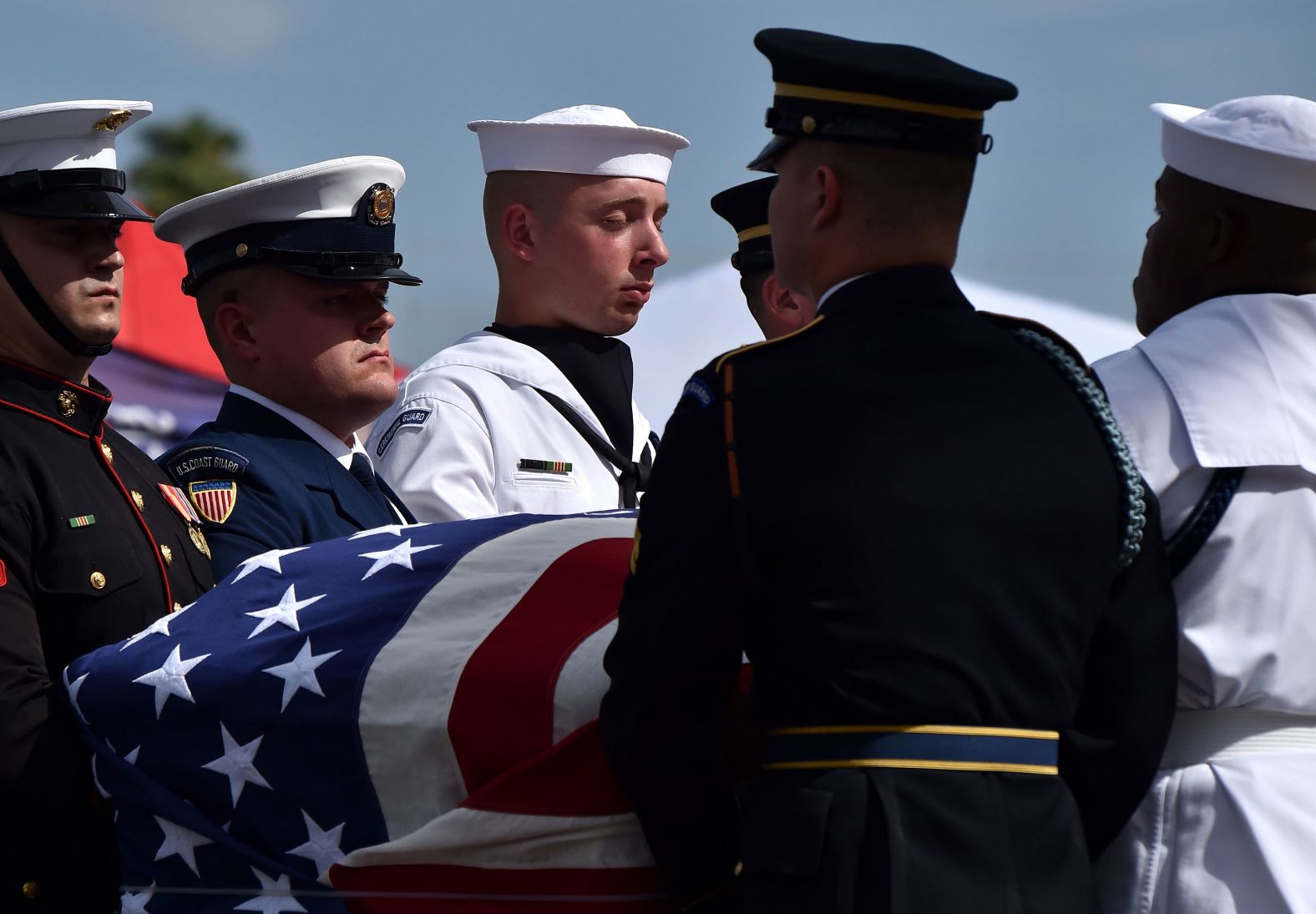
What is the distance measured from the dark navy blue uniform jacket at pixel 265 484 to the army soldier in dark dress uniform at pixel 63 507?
0.22 feet

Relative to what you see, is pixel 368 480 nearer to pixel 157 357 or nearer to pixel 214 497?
pixel 214 497

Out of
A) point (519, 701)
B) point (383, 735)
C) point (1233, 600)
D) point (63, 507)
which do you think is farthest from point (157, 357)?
point (1233, 600)

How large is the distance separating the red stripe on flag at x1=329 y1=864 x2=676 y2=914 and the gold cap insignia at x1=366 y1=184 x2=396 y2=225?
178 centimetres

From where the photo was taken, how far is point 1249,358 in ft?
8.16

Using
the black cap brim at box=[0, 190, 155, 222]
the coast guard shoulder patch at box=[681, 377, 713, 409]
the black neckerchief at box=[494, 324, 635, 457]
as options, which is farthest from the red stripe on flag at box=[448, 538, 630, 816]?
the black neckerchief at box=[494, 324, 635, 457]

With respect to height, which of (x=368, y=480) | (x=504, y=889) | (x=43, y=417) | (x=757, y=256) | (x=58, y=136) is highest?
(x=58, y=136)

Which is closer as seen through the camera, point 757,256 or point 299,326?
point 299,326

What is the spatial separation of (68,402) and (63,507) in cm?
30

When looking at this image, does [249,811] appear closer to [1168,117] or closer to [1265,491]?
[1265,491]

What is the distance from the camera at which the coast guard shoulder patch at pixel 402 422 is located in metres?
3.83

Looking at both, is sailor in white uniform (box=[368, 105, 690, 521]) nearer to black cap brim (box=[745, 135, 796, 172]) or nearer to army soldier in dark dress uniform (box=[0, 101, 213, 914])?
army soldier in dark dress uniform (box=[0, 101, 213, 914])

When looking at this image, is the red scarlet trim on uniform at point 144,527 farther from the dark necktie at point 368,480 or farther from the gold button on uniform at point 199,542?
the dark necktie at point 368,480

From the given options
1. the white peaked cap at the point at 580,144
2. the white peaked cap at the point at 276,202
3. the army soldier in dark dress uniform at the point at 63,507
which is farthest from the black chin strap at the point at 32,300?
the white peaked cap at the point at 580,144

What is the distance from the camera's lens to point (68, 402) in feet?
9.68
